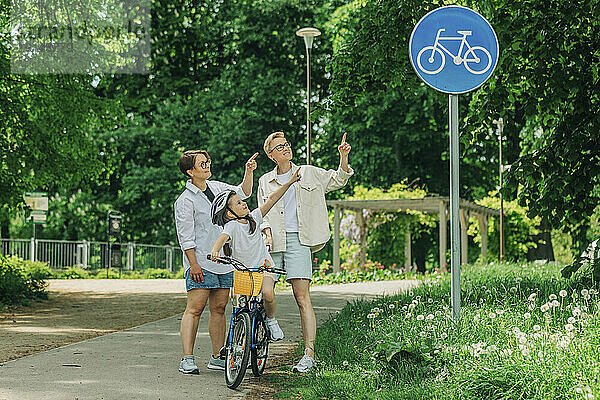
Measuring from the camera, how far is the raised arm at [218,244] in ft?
20.6

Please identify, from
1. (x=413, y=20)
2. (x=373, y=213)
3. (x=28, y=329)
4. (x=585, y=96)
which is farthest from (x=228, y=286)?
(x=373, y=213)

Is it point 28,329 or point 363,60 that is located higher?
point 363,60

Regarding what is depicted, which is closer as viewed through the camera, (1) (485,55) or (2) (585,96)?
(1) (485,55)

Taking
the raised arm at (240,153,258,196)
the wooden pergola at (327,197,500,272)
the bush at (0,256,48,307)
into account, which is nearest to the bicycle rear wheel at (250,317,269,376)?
the raised arm at (240,153,258,196)

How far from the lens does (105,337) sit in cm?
893

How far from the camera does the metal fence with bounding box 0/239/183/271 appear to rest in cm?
2764

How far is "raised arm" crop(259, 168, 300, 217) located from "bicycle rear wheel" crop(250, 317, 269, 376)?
94 centimetres

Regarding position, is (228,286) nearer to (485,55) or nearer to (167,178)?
(485,55)

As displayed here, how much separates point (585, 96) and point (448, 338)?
4.96 meters

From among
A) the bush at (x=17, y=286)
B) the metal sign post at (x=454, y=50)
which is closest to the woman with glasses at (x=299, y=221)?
the metal sign post at (x=454, y=50)

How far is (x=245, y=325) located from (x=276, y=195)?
1131mm

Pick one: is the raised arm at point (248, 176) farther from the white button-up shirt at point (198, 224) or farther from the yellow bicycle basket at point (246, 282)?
the yellow bicycle basket at point (246, 282)

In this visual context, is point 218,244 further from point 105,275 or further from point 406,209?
point 406,209

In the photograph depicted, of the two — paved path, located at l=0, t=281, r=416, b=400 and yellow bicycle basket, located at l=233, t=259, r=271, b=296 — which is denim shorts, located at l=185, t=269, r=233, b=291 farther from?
paved path, located at l=0, t=281, r=416, b=400
